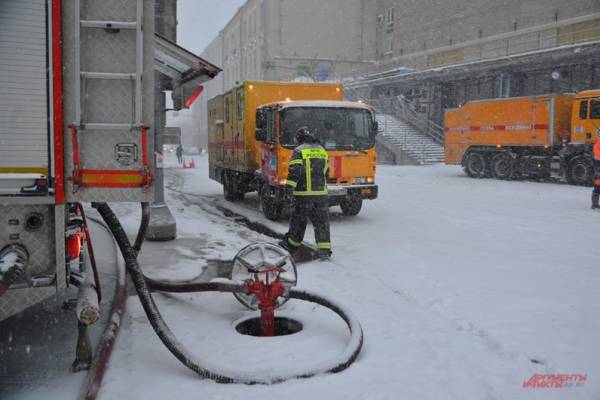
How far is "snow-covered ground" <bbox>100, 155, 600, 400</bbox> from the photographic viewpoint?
3986 millimetres

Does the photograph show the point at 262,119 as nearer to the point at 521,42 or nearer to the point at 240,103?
the point at 240,103

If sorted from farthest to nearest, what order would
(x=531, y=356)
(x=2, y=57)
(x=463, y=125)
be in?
(x=463, y=125)
(x=531, y=356)
(x=2, y=57)

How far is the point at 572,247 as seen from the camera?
876 cm

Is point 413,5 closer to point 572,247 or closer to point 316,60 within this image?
point 316,60

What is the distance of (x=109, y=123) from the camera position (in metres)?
4.00

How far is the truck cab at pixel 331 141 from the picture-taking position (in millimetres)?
11172

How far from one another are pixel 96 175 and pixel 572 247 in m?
7.44

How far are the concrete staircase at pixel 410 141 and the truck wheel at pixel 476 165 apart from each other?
741 cm

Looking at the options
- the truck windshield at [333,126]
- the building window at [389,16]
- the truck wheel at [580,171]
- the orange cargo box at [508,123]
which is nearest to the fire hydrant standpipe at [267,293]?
the truck windshield at [333,126]

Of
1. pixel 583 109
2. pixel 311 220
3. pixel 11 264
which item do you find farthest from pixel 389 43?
pixel 11 264

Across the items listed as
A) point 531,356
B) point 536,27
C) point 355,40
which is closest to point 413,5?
point 355,40

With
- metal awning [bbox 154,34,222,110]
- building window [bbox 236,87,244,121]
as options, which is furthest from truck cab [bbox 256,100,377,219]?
metal awning [bbox 154,34,222,110]

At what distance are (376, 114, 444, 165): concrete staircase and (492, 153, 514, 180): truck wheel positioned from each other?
8.64 m

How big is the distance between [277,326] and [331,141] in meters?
6.45
